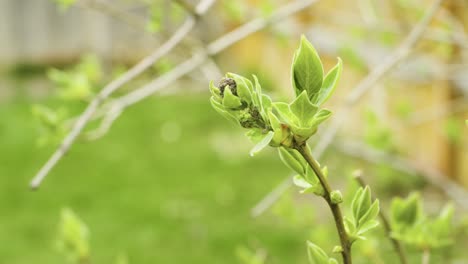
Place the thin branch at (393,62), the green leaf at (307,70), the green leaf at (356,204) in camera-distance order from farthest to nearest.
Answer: the thin branch at (393,62) → the green leaf at (356,204) → the green leaf at (307,70)

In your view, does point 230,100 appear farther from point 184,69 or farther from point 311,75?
point 184,69

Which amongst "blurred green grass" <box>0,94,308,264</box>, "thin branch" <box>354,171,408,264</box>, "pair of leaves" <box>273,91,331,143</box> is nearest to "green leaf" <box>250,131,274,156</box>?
"pair of leaves" <box>273,91,331,143</box>

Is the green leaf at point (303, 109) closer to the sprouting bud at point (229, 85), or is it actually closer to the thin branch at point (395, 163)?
the sprouting bud at point (229, 85)

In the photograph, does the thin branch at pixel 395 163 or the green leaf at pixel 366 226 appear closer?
the green leaf at pixel 366 226

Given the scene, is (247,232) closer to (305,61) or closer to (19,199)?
(19,199)

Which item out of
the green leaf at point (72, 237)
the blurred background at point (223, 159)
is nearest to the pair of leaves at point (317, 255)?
the green leaf at point (72, 237)

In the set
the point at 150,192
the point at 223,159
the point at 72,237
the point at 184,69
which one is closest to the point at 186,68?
the point at 184,69

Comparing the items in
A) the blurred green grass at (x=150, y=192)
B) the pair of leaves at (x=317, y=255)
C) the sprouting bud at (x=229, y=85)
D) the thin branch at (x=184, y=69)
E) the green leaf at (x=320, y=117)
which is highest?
the sprouting bud at (x=229, y=85)

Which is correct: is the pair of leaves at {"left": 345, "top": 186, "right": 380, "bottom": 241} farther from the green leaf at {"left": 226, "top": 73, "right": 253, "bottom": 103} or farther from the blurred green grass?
the blurred green grass
